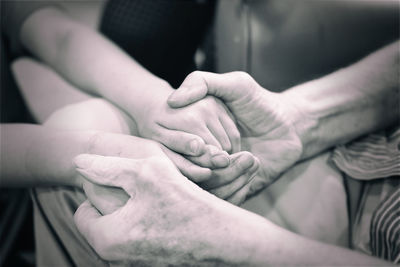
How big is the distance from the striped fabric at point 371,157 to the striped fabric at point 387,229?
2.0 inches

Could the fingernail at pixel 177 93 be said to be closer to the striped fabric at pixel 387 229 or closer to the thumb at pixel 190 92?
the thumb at pixel 190 92

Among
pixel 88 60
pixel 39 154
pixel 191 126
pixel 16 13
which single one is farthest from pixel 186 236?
pixel 16 13

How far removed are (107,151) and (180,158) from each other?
93 millimetres

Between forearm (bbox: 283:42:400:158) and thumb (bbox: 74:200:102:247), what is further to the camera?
forearm (bbox: 283:42:400:158)

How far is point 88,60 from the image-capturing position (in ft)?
1.90

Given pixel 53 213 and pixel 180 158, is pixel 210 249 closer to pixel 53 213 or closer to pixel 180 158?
pixel 180 158

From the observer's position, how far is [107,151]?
1.41 ft

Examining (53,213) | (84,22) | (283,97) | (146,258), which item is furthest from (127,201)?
(84,22)

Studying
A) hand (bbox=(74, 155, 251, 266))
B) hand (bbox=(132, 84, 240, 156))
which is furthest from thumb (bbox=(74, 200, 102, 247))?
hand (bbox=(132, 84, 240, 156))

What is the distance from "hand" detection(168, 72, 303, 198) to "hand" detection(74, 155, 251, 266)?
0.35 ft

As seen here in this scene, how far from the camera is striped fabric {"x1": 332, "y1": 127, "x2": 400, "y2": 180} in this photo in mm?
516

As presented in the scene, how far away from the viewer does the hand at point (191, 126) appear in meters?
0.41

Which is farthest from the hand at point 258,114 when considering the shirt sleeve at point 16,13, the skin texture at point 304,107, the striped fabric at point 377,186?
the shirt sleeve at point 16,13

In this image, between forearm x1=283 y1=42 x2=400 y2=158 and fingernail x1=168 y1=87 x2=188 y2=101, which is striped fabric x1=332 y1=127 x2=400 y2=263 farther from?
fingernail x1=168 y1=87 x2=188 y2=101
